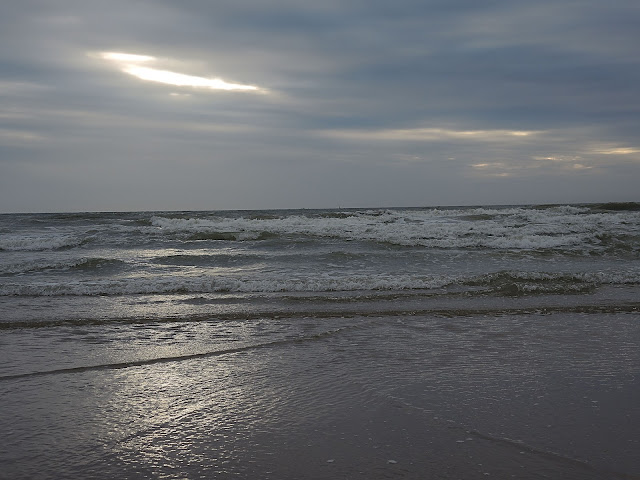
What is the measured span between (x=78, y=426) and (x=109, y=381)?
103 centimetres

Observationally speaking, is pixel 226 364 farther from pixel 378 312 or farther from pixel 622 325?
pixel 622 325

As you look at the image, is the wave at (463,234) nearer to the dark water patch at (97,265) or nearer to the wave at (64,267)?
the dark water patch at (97,265)

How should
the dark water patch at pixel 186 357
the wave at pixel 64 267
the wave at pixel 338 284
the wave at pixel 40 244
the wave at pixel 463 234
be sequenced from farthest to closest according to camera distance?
the wave at pixel 40 244 < the wave at pixel 463 234 < the wave at pixel 64 267 < the wave at pixel 338 284 < the dark water patch at pixel 186 357

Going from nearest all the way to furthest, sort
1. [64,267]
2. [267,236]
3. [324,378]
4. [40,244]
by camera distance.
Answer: [324,378] → [64,267] → [40,244] → [267,236]

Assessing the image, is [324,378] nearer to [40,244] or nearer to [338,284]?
[338,284]

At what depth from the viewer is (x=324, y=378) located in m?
4.67

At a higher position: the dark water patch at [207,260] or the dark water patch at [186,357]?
the dark water patch at [207,260]

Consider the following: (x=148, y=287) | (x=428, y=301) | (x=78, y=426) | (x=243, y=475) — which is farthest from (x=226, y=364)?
(x=148, y=287)

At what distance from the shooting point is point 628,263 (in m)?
14.1

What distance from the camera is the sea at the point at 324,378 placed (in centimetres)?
313

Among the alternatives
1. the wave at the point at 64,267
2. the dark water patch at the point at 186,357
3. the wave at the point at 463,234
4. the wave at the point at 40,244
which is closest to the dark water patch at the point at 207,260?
the wave at the point at 64,267

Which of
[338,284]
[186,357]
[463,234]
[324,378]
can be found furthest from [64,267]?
[463,234]

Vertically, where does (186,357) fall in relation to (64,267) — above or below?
below

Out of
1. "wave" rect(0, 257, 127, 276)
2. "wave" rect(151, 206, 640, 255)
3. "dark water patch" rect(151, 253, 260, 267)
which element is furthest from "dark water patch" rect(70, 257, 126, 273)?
"wave" rect(151, 206, 640, 255)
